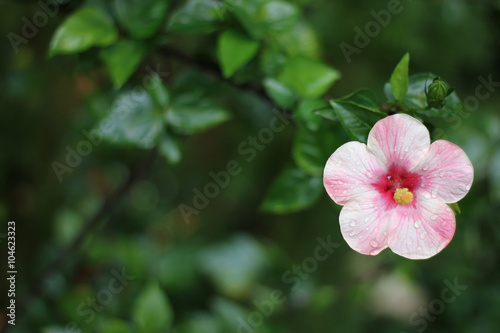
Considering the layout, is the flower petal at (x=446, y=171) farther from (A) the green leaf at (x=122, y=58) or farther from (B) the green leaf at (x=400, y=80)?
(A) the green leaf at (x=122, y=58)

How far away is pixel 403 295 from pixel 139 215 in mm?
890

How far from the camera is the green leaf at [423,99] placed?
59 cm

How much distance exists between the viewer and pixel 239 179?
4.64ft

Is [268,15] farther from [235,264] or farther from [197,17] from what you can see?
[235,264]

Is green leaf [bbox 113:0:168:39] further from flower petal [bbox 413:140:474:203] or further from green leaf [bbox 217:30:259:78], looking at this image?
flower petal [bbox 413:140:474:203]

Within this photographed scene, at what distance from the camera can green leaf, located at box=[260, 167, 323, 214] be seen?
768 mm

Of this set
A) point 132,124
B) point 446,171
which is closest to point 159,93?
point 132,124

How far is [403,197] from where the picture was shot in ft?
1.84

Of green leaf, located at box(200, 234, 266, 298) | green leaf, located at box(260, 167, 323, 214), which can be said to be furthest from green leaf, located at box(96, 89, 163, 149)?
green leaf, located at box(200, 234, 266, 298)

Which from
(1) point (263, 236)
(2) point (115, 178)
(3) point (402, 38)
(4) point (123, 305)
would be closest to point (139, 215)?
(2) point (115, 178)

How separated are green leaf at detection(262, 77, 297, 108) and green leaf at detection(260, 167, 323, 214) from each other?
0.38ft

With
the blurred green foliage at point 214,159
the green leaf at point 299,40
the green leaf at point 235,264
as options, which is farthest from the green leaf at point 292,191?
A: the green leaf at point 235,264

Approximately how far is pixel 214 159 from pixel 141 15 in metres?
0.84

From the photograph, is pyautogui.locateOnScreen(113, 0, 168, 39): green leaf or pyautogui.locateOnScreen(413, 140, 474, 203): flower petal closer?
pyautogui.locateOnScreen(413, 140, 474, 203): flower petal
